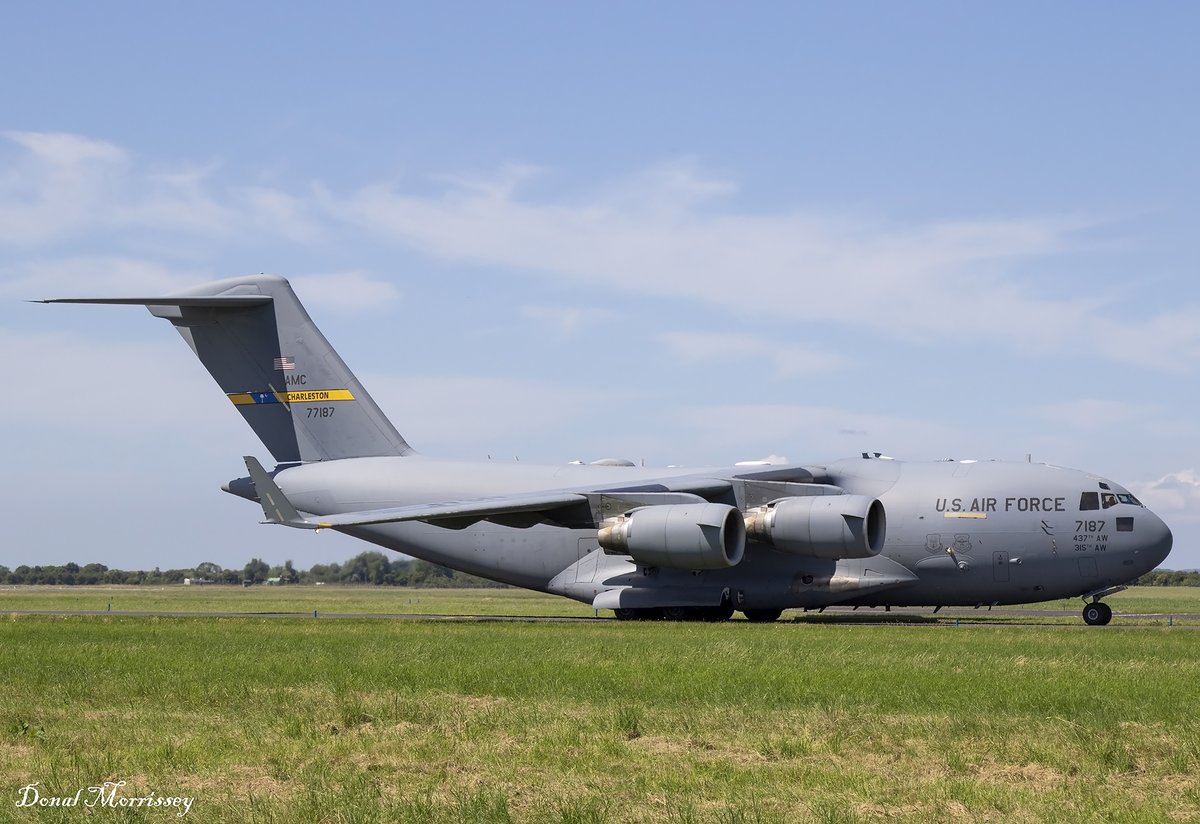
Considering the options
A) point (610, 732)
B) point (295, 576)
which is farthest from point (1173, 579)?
point (610, 732)

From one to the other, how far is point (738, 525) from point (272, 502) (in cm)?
809

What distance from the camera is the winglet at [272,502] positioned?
23.5 m

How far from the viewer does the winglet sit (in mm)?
23467

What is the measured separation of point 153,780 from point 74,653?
9.45 meters

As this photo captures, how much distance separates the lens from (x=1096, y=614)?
81.3ft

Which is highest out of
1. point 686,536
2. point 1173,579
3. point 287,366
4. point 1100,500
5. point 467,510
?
point 287,366

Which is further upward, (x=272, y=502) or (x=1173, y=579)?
(x=272, y=502)

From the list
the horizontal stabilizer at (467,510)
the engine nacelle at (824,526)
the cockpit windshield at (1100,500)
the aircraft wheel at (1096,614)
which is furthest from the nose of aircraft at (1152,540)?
the horizontal stabilizer at (467,510)

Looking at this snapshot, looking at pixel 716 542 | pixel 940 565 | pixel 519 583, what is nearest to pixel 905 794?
pixel 716 542

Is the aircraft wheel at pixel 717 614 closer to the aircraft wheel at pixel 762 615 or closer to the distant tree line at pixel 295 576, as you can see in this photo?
the aircraft wheel at pixel 762 615

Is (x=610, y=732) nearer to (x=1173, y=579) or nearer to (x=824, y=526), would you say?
(x=824, y=526)

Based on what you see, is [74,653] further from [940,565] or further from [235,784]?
[940,565]

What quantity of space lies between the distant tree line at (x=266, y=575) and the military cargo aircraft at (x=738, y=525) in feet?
148

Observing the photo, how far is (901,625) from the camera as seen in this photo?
79.8 feet
